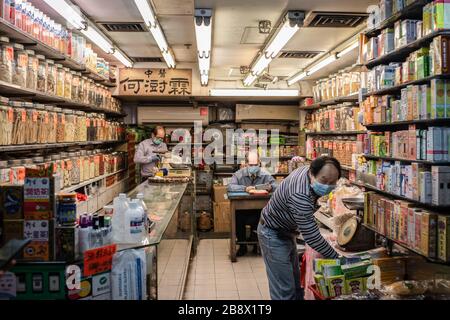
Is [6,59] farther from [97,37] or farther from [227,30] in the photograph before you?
[227,30]

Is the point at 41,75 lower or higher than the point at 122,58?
lower

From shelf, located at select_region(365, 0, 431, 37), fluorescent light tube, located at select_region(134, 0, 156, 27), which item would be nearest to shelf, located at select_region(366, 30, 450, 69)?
shelf, located at select_region(365, 0, 431, 37)

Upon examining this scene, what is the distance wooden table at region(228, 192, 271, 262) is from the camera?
21.0 ft

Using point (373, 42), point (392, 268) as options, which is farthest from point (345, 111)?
point (392, 268)

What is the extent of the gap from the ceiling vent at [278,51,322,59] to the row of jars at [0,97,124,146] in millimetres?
3520

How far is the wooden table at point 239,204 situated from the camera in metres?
6.39

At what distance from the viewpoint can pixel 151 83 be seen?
8.84m

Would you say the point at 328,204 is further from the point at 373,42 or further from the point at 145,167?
the point at 145,167

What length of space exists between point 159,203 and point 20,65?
1.96 meters

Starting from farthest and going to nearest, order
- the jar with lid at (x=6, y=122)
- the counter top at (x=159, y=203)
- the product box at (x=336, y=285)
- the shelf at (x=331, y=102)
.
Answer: the shelf at (x=331, y=102), the jar with lid at (x=6, y=122), the product box at (x=336, y=285), the counter top at (x=159, y=203)

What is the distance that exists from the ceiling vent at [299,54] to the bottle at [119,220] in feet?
18.4

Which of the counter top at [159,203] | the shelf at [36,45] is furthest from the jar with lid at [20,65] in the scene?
the counter top at [159,203]

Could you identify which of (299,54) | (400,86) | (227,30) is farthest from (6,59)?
(299,54)

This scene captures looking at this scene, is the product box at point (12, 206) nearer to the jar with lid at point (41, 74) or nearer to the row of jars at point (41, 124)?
the row of jars at point (41, 124)
